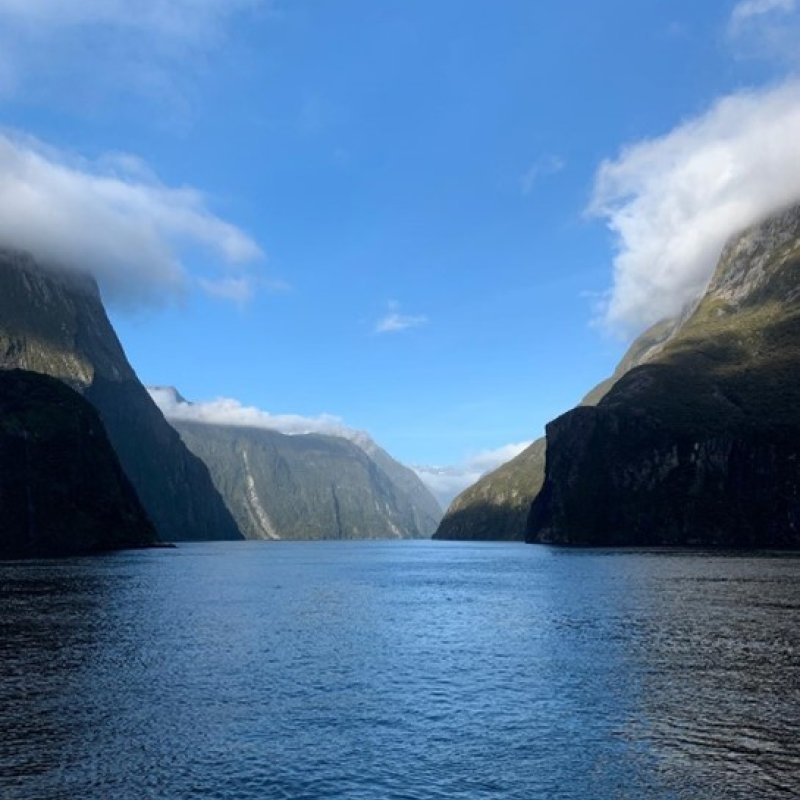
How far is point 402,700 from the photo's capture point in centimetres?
4522

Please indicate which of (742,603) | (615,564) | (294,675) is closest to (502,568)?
(615,564)

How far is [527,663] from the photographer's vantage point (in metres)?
56.5

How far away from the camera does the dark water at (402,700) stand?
31281 millimetres

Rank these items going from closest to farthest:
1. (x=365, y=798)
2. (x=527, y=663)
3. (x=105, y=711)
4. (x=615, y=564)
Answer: (x=365, y=798)
(x=105, y=711)
(x=527, y=663)
(x=615, y=564)

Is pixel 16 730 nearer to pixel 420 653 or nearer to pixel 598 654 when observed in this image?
pixel 420 653

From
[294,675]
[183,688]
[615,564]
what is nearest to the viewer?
[183,688]

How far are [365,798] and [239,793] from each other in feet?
16.1

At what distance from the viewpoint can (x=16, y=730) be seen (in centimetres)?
3756

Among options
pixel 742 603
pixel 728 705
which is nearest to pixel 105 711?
pixel 728 705

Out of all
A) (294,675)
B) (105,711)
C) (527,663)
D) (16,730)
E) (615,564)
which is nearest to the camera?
(16,730)

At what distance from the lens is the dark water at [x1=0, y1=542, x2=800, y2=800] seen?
31.3 metres

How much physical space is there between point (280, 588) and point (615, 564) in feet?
263

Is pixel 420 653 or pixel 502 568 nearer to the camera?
pixel 420 653

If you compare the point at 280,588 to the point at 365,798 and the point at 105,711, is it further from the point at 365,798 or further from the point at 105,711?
the point at 365,798
